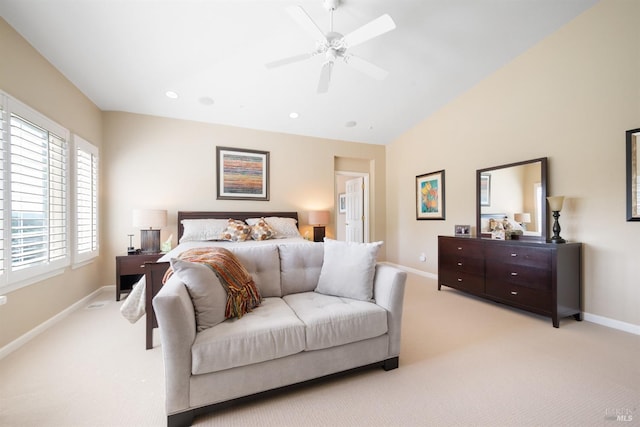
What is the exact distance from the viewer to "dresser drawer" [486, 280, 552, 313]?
273cm

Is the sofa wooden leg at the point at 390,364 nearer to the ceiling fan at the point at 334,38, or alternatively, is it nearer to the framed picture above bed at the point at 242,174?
the ceiling fan at the point at 334,38

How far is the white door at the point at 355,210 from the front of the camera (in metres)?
5.97

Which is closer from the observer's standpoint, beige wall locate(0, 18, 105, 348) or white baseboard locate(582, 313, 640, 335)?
beige wall locate(0, 18, 105, 348)

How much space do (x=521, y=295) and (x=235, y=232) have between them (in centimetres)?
376

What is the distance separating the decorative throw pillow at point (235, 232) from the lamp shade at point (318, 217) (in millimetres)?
1225

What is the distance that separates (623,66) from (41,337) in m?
6.18

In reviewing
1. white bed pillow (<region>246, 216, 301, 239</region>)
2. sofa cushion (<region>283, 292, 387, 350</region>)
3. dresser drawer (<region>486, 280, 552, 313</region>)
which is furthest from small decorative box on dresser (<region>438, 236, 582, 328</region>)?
white bed pillow (<region>246, 216, 301, 239</region>)

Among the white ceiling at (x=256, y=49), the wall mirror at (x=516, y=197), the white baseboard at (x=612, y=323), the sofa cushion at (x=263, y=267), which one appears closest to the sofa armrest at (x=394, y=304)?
the sofa cushion at (x=263, y=267)

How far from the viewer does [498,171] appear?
3.61m

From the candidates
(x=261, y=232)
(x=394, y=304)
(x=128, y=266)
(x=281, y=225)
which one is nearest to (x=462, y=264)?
(x=394, y=304)

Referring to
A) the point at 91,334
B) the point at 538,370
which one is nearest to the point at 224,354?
the point at 91,334

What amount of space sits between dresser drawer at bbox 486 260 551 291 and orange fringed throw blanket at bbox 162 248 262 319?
2932mm

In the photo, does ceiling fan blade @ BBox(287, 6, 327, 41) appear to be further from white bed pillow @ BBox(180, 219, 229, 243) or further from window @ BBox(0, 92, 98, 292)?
white bed pillow @ BBox(180, 219, 229, 243)

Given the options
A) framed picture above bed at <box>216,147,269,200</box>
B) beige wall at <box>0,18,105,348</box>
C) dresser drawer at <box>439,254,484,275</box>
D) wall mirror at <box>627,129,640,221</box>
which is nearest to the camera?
beige wall at <box>0,18,105,348</box>
